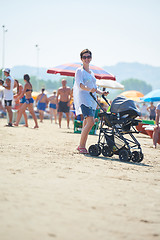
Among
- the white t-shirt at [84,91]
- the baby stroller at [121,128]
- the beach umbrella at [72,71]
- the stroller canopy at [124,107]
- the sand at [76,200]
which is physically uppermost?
the beach umbrella at [72,71]

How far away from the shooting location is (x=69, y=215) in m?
3.36

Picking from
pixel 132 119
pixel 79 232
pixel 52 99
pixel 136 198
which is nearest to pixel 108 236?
pixel 79 232

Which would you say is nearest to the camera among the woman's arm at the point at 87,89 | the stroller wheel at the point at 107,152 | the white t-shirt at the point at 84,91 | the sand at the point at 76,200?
the sand at the point at 76,200

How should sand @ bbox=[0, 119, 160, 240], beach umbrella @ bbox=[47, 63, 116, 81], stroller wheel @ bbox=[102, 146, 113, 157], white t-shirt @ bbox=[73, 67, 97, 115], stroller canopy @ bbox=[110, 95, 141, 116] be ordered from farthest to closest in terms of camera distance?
beach umbrella @ bbox=[47, 63, 116, 81] → white t-shirt @ bbox=[73, 67, 97, 115] → stroller wheel @ bbox=[102, 146, 113, 157] → stroller canopy @ bbox=[110, 95, 141, 116] → sand @ bbox=[0, 119, 160, 240]

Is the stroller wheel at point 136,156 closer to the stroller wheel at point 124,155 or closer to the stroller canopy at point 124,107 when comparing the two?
the stroller wheel at point 124,155

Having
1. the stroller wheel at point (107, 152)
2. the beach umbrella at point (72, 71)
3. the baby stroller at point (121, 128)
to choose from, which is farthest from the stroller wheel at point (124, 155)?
the beach umbrella at point (72, 71)

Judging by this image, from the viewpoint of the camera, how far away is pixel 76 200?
385 centimetres

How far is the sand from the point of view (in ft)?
9.89

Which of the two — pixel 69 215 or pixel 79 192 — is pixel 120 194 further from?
pixel 69 215

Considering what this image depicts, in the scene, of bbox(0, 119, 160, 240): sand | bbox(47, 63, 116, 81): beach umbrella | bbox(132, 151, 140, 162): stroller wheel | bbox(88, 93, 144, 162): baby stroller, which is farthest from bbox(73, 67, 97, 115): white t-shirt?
bbox(47, 63, 116, 81): beach umbrella

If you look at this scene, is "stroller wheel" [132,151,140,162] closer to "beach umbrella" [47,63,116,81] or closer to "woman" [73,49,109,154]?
"woman" [73,49,109,154]

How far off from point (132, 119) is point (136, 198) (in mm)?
2832

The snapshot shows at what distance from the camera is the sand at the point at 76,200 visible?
301 cm

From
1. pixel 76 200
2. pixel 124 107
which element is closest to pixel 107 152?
pixel 124 107
